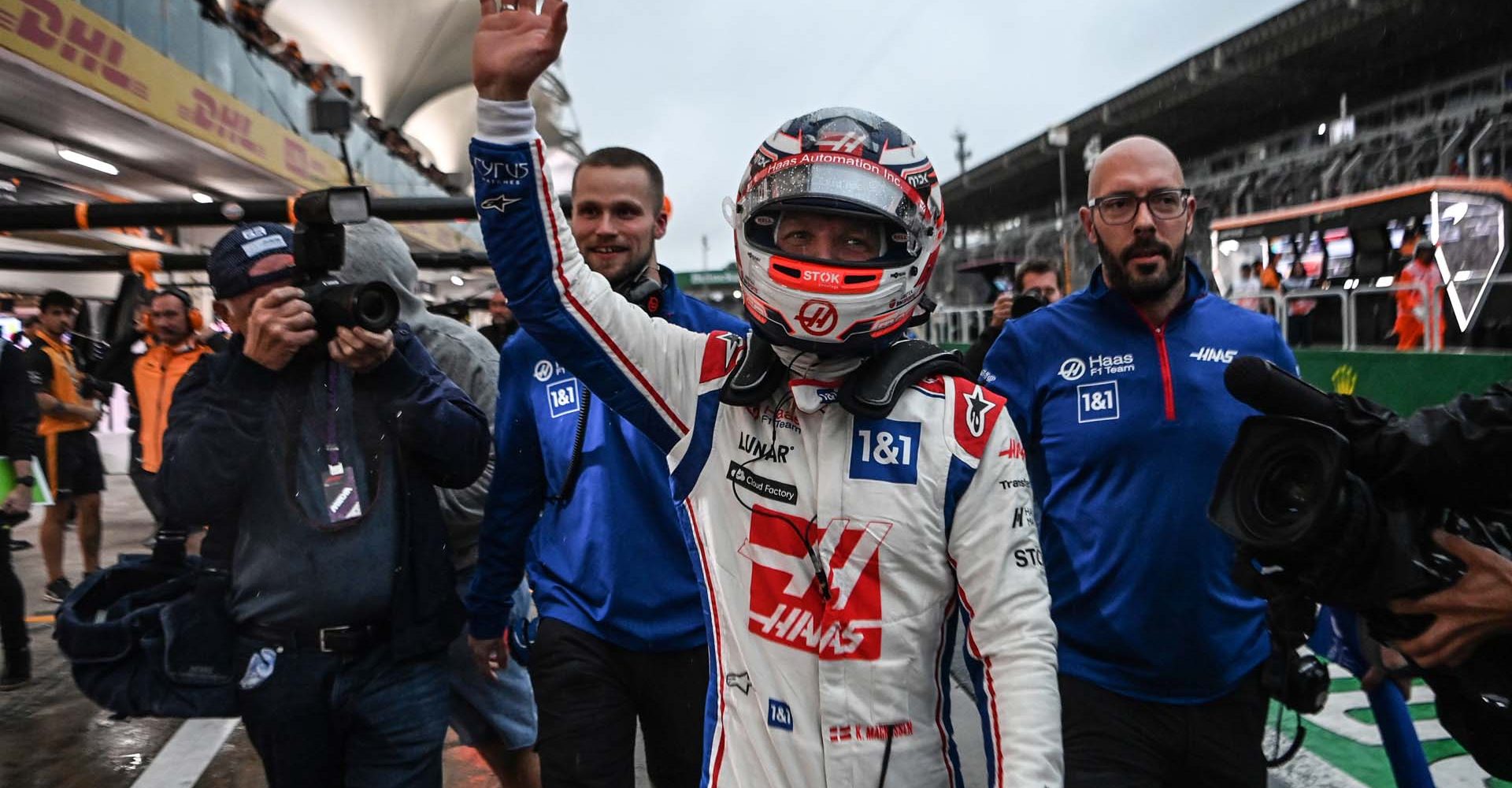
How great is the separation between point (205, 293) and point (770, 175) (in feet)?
57.6

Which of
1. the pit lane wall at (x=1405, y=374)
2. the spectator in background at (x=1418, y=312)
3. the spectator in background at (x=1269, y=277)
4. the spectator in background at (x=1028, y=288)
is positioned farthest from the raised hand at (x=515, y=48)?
the spectator in background at (x=1269, y=277)

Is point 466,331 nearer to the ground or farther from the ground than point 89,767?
farther from the ground

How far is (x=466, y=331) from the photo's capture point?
3205 millimetres

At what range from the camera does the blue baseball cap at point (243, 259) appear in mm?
2301

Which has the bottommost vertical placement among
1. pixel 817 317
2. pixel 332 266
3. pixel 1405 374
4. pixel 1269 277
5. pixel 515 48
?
pixel 1405 374

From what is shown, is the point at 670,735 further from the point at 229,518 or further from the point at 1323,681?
the point at 1323,681

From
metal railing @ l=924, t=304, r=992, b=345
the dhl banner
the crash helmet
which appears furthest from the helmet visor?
metal railing @ l=924, t=304, r=992, b=345

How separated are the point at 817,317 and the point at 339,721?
152cm

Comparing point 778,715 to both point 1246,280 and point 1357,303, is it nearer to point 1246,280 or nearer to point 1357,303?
point 1357,303

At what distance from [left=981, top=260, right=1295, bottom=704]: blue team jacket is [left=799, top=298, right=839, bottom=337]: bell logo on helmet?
1215 mm

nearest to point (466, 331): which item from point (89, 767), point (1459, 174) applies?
point (89, 767)

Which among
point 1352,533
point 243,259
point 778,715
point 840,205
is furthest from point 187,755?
point 1352,533

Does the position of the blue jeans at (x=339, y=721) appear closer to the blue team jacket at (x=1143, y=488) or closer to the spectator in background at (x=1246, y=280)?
the blue team jacket at (x=1143, y=488)

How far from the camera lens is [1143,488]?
8.14 ft
